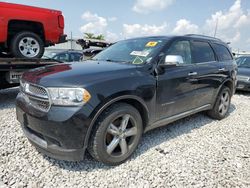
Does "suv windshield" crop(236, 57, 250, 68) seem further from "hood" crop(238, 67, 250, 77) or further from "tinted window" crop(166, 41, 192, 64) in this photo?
"tinted window" crop(166, 41, 192, 64)

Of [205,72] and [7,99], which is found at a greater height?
[205,72]

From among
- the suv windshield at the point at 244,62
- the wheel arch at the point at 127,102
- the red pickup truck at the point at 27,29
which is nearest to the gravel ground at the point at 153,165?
the wheel arch at the point at 127,102

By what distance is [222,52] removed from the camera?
5.01 metres

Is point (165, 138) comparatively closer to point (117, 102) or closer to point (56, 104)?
point (117, 102)

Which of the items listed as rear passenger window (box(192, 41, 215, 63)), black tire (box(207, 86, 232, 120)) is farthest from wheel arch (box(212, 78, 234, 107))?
rear passenger window (box(192, 41, 215, 63))

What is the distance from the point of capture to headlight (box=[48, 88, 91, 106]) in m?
2.42

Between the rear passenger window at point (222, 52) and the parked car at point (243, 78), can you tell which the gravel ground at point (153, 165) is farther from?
the parked car at point (243, 78)

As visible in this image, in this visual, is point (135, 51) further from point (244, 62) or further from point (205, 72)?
point (244, 62)

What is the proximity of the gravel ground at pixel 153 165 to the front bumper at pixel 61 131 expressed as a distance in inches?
12.9

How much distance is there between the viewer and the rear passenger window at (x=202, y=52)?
414 cm

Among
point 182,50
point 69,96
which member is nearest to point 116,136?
point 69,96

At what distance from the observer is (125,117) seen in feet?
9.44

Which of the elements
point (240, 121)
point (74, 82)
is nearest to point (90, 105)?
point (74, 82)

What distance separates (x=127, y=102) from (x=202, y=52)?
222 centimetres
